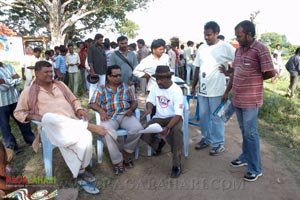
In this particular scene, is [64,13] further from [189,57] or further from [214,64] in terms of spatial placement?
[214,64]

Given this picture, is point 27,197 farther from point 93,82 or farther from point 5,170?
point 93,82

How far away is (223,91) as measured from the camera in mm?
3441

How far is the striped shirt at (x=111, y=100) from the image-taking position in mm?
3371

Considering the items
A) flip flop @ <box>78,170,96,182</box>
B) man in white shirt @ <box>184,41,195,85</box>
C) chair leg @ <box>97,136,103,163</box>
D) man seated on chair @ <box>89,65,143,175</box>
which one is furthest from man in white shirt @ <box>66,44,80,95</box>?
flip flop @ <box>78,170,96,182</box>

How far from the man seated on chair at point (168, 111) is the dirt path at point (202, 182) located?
21cm

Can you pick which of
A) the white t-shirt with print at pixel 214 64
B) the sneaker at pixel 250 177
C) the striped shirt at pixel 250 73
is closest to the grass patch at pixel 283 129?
the sneaker at pixel 250 177

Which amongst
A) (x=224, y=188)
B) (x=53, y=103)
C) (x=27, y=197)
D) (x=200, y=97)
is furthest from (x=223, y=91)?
(x=27, y=197)

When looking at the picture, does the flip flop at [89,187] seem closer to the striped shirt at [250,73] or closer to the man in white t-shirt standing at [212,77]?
the man in white t-shirt standing at [212,77]

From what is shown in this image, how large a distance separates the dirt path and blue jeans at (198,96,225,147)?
0.85ft

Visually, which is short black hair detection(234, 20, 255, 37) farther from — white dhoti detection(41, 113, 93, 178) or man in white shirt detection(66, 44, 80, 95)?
man in white shirt detection(66, 44, 80, 95)

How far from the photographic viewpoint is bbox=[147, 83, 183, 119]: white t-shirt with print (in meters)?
3.16

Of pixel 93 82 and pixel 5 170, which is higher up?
pixel 93 82

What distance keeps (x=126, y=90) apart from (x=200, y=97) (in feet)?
3.58

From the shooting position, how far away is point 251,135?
2.83 m
